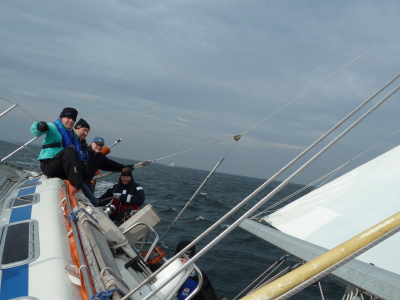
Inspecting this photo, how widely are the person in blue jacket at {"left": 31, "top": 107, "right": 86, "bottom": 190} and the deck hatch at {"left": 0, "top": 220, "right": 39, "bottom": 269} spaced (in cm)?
128

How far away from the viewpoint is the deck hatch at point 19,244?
2367 millimetres

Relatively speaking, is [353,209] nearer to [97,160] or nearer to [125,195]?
[125,195]

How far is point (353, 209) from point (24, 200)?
11.4ft

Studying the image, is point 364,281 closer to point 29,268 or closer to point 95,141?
point 29,268

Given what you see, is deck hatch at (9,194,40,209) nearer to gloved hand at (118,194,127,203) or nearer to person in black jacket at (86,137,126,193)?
person in black jacket at (86,137,126,193)

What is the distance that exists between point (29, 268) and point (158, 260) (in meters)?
2.40

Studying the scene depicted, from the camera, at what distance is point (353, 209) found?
396 cm

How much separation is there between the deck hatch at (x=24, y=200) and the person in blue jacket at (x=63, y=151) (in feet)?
2.09

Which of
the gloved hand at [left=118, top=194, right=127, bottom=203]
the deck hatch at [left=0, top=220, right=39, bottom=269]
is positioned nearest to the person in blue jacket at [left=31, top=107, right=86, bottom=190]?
Result: the deck hatch at [left=0, top=220, right=39, bottom=269]

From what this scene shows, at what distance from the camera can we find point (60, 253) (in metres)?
2.41

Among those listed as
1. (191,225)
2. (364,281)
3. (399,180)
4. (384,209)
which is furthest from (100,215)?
(191,225)

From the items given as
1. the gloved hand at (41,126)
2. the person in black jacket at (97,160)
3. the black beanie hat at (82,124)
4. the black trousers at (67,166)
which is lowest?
the black trousers at (67,166)

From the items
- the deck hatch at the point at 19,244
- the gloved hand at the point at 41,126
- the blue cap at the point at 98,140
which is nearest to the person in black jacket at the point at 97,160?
the blue cap at the point at 98,140

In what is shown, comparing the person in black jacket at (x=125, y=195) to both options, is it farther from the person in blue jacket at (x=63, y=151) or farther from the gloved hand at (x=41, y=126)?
the gloved hand at (x=41, y=126)
